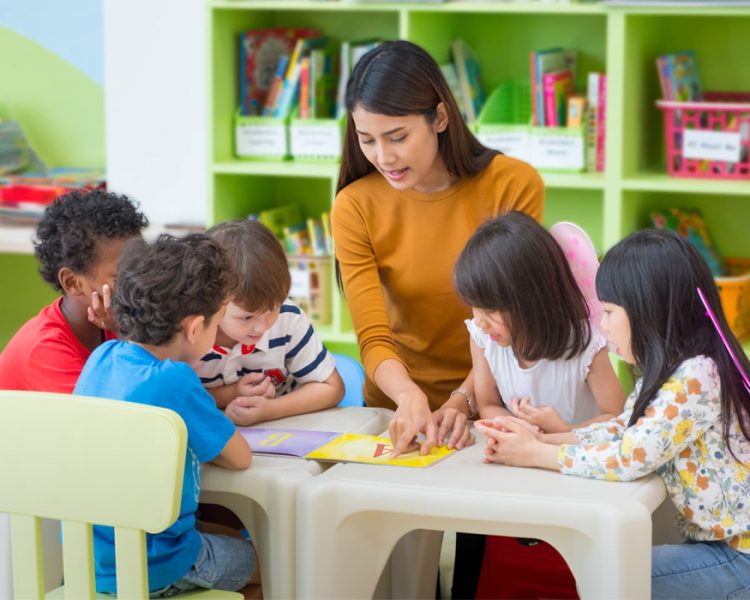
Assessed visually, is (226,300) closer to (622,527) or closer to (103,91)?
(622,527)

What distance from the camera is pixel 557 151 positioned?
2.95 metres

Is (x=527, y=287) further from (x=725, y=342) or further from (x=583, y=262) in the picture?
(x=725, y=342)

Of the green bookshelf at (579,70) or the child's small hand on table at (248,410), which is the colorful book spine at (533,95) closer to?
the green bookshelf at (579,70)

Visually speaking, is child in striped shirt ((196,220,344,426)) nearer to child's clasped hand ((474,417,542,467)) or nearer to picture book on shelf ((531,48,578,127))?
child's clasped hand ((474,417,542,467))

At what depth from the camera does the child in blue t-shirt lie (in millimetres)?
1462

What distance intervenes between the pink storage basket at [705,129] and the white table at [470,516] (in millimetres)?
1558

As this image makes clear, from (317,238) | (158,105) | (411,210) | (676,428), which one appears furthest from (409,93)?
(158,105)

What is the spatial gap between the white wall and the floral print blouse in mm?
1986

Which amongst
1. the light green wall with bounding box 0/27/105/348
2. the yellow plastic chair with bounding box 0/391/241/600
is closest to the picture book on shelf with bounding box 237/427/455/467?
the yellow plastic chair with bounding box 0/391/241/600

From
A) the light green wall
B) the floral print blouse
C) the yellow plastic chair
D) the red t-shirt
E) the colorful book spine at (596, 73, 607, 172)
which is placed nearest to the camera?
the yellow plastic chair

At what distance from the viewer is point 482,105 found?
3184 mm

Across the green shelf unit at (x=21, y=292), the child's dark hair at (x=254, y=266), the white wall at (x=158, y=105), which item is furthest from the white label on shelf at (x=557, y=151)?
the green shelf unit at (x=21, y=292)

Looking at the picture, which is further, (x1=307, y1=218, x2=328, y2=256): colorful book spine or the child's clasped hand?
(x1=307, y1=218, x2=328, y2=256): colorful book spine

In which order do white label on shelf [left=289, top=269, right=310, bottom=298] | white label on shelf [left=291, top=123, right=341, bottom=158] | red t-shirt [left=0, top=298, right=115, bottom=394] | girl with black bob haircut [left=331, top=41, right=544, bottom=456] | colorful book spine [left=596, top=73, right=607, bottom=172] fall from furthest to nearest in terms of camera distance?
white label on shelf [left=289, top=269, right=310, bottom=298]
white label on shelf [left=291, top=123, right=341, bottom=158]
colorful book spine [left=596, top=73, right=607, bottom=172]
girl with black bob haircut [left=331, top=41, right=544, bottom=456]
red t-shirt [left=0, top=298, right=115, bottom=394]
